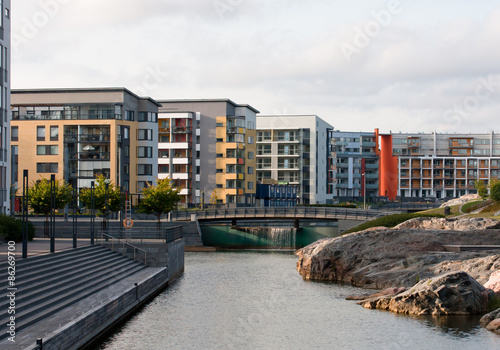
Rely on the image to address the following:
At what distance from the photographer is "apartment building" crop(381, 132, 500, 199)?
554 ft

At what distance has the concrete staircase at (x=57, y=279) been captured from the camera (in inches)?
944

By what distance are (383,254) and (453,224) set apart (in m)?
10.2

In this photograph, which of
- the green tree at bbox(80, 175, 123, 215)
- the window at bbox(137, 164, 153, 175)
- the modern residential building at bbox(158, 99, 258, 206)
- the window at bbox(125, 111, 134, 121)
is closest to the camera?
the green tree at bbox(80, 175, 123, 215)

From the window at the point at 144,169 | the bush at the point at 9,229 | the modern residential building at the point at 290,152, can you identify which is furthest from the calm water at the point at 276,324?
the modern residential building at the point at 290,152

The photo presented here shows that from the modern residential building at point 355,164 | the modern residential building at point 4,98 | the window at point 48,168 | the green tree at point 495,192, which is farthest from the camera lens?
the modern residential building at point 355,164

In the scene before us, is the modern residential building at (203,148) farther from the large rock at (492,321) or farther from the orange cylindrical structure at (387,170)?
the large rock at (492,321)

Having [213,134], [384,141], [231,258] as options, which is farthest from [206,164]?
[384,141]

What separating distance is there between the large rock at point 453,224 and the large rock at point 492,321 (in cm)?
2142

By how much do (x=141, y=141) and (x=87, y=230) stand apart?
39101mm

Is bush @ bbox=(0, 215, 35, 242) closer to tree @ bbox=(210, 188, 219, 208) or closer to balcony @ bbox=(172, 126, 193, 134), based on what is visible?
tree @ bbox=(210, 188, 219, 208)

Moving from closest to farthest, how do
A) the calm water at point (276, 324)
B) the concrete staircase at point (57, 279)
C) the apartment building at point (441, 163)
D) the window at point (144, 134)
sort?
the concrete staircase at point (57, 279), the calm water at point (276, 324), the window at point (144, 134), the apartment building at point (441, 163)

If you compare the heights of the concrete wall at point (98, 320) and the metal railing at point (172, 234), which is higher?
the metal railing at point (172, 234)

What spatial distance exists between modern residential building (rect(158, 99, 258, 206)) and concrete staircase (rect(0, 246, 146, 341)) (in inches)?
2825

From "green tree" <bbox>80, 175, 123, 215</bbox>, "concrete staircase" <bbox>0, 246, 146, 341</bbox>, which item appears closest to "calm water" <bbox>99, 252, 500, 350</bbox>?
"concrete staircase" <bbox>0, 246, 146, 341</bbox>
